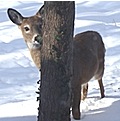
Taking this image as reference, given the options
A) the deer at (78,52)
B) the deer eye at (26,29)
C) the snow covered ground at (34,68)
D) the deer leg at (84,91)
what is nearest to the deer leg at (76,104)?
the deer at (78,52)

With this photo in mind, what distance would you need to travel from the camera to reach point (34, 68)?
11.3 metres

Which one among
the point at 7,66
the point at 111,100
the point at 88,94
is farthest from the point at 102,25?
the point at 111,100

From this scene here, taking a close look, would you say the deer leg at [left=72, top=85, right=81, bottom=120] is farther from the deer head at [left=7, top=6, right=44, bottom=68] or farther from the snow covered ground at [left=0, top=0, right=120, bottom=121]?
the deer head at [left=7, top=6, right=44, bottom=68]

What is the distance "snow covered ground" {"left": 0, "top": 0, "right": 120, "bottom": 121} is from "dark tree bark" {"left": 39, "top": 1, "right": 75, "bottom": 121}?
1.28 metres

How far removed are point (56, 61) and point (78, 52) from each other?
75.2 inches

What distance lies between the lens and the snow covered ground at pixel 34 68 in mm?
7378

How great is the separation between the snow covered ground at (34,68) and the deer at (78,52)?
0.34 metres

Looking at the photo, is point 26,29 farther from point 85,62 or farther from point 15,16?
point 85,62

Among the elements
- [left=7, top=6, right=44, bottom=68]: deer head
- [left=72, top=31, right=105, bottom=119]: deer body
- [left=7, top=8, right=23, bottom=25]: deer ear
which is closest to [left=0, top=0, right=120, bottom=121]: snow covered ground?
[left=72, top=31, right=105, bottom=119]: deer body

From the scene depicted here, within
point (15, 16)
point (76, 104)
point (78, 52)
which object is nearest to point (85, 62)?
point (78, 52)

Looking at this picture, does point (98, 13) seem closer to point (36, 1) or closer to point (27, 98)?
point (36, 1)

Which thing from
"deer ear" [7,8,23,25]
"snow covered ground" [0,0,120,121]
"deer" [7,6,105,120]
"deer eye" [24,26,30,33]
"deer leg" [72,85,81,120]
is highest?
"deer ear" [7,8,23,25]

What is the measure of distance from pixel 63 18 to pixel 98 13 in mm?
10481

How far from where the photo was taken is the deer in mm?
7156
